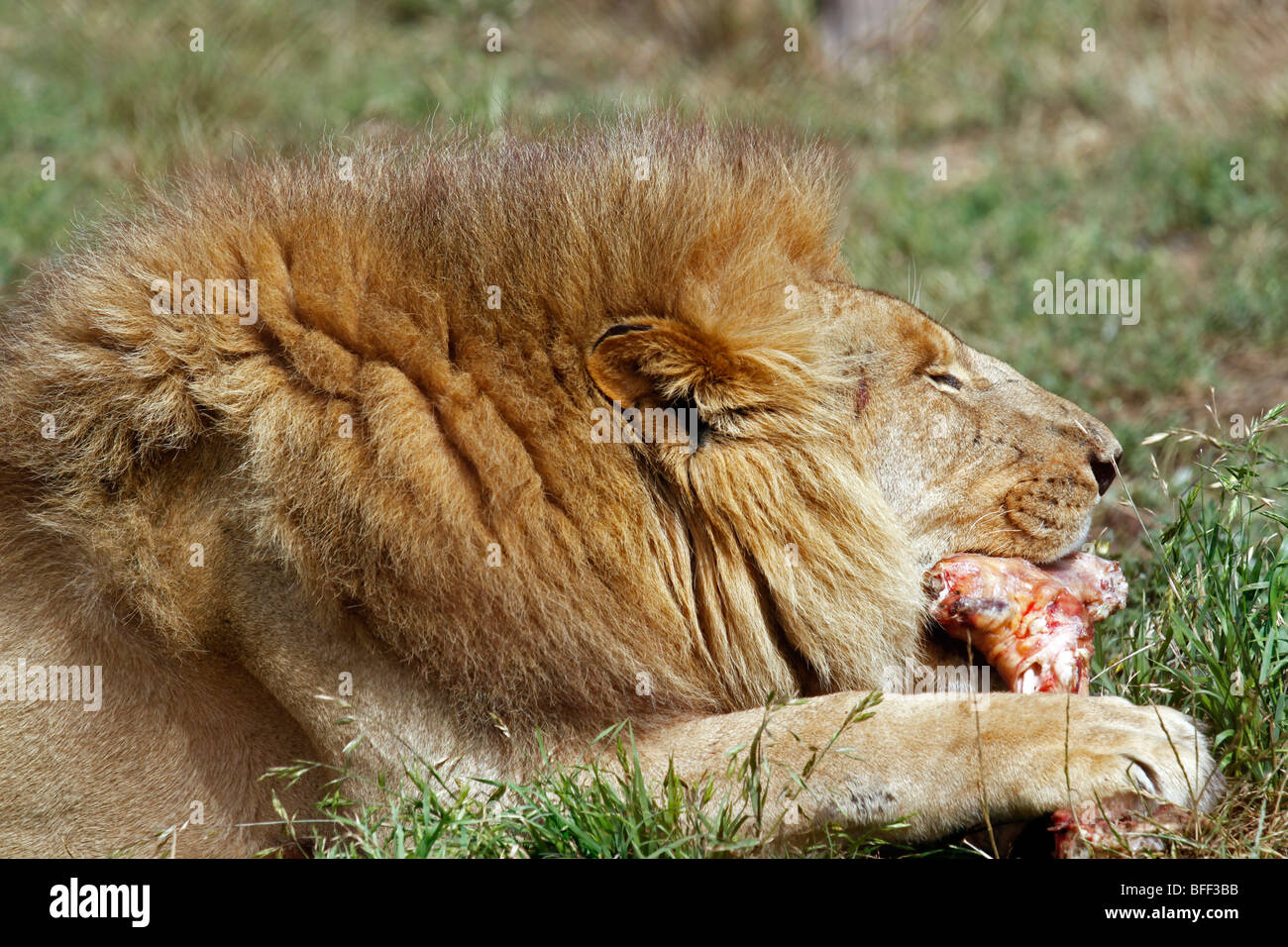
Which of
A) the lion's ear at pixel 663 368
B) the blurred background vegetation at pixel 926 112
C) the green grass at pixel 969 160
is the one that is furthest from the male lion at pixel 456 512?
the blurred background vegetation at pixel 926 112

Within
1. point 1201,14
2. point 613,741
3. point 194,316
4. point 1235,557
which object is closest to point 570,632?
point 613,741

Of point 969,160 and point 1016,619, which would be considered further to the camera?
point 969,160

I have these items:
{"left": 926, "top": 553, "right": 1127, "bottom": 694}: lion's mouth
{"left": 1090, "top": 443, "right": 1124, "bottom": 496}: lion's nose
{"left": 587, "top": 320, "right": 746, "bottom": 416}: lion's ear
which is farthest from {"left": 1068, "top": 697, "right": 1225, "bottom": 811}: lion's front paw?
{"left": 587, "top": 320, "right": 746, "bottom": 416}: lion's ear

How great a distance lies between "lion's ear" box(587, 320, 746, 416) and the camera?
2.91m

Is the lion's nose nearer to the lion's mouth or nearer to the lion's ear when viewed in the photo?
the lion's mouth

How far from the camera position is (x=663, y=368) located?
2939mm

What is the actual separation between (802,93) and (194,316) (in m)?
6.37

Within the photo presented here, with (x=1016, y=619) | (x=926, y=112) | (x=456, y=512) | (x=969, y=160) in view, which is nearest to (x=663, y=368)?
(x=456, y=512)

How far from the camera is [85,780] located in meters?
3.05

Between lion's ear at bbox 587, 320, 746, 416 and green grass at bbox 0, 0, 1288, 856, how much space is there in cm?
81

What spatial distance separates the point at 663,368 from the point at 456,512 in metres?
0.54

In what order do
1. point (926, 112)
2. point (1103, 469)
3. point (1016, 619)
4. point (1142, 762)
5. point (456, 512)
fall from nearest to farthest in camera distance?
point (1142, 762) < point (456, 512) < point (1016, 619) < point (1103, 469) < point (926, 112)

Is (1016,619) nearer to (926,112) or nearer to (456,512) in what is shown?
(456,512)

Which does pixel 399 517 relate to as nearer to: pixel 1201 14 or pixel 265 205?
pixel 265 205
